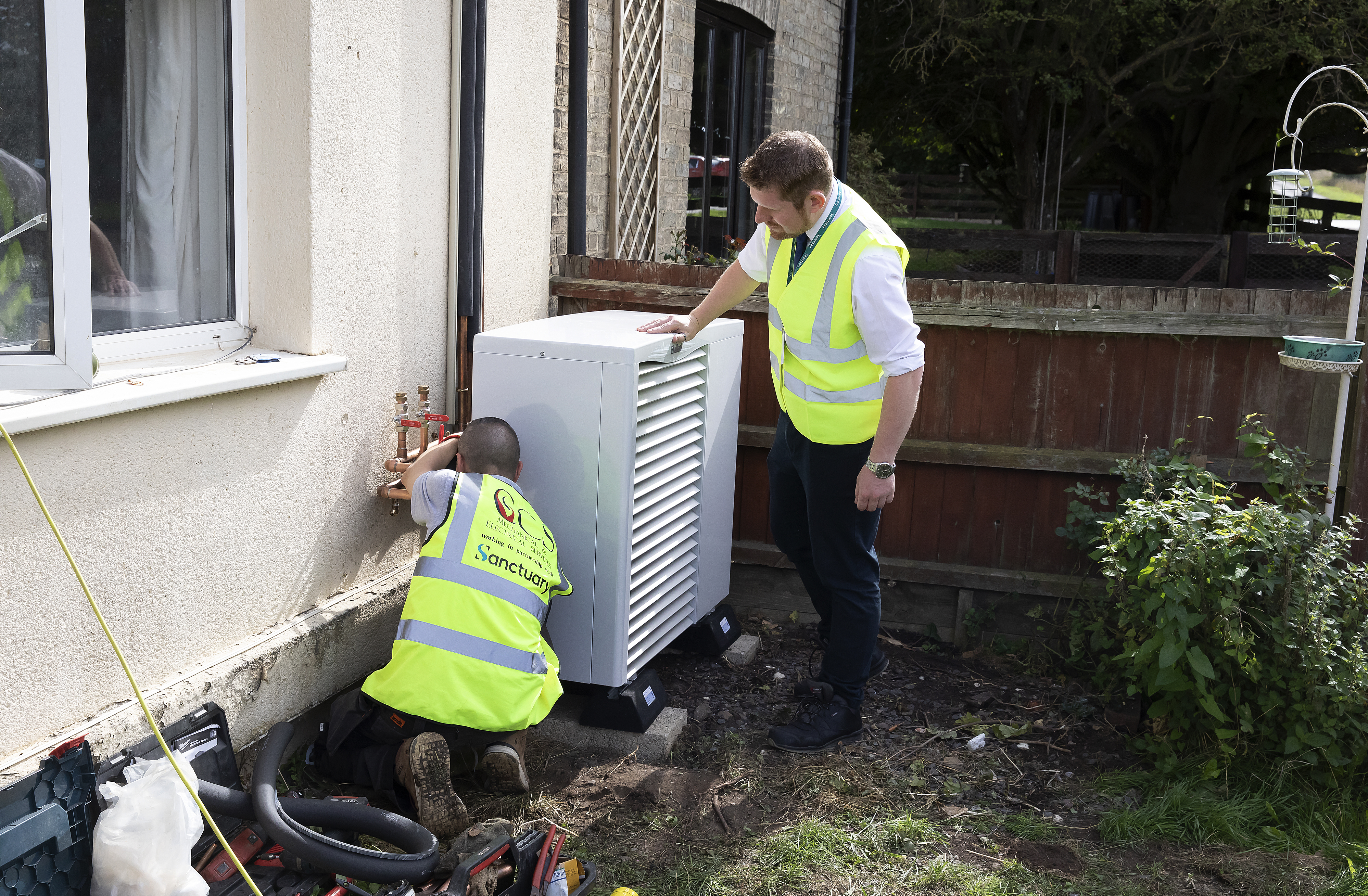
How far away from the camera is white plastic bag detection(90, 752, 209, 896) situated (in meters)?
2.36

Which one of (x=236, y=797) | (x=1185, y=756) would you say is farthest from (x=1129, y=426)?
(x=236, y=797)

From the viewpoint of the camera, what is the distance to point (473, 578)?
3.13 metres

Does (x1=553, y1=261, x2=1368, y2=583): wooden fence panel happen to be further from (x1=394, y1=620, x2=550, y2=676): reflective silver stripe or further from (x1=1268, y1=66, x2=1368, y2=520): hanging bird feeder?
(x1=394, y1=620, x2=550, y2=676): reflective silver stripe

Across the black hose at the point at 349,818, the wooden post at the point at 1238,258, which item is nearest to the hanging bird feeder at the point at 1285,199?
Answer: the black hose at the point at 349,818

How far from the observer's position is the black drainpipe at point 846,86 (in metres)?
11.3

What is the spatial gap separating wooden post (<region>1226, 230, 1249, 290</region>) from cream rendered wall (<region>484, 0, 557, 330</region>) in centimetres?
777

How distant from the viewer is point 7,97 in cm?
246

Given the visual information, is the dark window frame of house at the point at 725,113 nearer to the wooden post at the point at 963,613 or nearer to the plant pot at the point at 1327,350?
the wooden post at the point at 963,613

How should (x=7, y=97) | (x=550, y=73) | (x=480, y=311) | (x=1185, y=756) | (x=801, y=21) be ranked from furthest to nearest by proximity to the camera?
1. (x=801, y=21)
2. (x=550, y=73)
3. (x=480, y=311)
4. (x=1185, y=756)
5. (x=7, y=97)

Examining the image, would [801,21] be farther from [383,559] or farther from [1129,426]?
[383,559]

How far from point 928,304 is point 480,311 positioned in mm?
1834

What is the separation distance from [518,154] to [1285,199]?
113 inches

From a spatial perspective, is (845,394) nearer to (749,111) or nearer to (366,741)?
(366,741)

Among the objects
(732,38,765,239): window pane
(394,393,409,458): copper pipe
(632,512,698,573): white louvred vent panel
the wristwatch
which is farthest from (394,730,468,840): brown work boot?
(732,38,765,239): window pane
